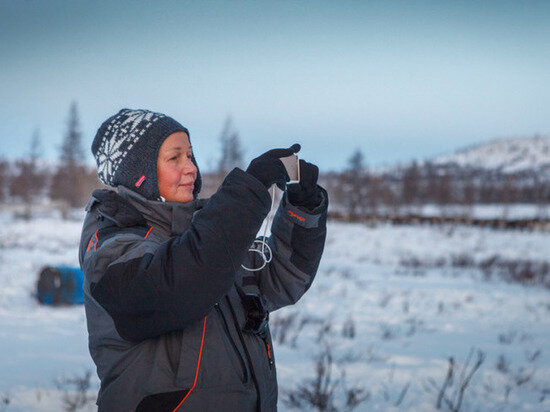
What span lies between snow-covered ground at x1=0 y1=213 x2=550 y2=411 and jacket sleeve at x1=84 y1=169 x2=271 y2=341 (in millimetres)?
1911

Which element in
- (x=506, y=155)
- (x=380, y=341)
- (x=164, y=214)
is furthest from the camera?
(x=506, y=155)

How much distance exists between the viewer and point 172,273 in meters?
1.09

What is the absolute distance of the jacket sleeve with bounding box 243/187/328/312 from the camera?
1.61 metres

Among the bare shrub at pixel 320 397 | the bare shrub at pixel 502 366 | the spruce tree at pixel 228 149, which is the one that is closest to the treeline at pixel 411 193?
the spruce tree at pixel 228 149

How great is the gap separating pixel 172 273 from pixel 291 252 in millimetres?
646

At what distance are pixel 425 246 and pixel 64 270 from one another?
1348cm

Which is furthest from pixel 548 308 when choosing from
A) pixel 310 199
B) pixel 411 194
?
pixel 411 194

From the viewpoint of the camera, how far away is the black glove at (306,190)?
1522 mm

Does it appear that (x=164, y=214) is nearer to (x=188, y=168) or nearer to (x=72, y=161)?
(x=188, y=168)

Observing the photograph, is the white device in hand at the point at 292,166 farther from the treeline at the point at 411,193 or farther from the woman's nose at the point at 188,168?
the treeline at the point at 411,193

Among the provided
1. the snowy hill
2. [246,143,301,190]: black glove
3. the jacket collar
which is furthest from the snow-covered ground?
the snowy hill

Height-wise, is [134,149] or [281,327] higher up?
[134,149]

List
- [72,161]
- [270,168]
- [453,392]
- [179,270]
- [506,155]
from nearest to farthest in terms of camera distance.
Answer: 1. [179,270]
2. [270,168]
3. [453,392]
4. [72,161]
5. [506,155]

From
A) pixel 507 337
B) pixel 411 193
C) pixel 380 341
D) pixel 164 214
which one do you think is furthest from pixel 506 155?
pixel 164 214
